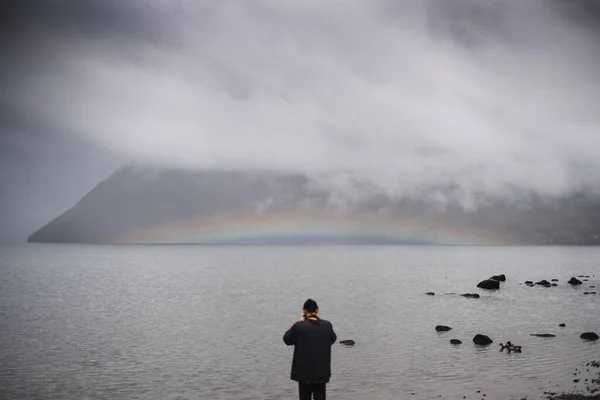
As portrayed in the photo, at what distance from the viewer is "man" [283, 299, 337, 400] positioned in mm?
15914

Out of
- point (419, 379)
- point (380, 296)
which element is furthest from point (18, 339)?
point (380, 296)

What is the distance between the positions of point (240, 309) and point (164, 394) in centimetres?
4319

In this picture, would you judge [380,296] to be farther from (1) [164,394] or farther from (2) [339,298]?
(1) [164,394]

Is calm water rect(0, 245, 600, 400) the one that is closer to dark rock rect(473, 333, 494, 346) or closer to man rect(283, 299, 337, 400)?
dark rock rect(473, 333, 494, 346)

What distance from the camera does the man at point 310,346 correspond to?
52.2 ft

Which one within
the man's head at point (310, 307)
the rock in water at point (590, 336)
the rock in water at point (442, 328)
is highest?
the man's head at point (310, 307)

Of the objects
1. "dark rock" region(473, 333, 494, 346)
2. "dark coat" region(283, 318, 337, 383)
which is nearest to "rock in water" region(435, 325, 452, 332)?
"dark rock" region(473, 333, 494, 346)

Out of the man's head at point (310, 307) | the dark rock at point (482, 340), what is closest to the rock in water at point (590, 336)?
the dark rock at point (482, 340)

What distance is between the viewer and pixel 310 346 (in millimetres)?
15945

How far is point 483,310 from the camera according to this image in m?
70.3

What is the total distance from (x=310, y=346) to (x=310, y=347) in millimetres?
29

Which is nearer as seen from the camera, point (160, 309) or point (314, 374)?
point (314, 374)

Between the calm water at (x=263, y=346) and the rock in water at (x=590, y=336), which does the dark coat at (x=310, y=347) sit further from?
the rock in water at (x=590, y=336)

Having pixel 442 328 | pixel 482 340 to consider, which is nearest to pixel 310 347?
pixel 482 340
